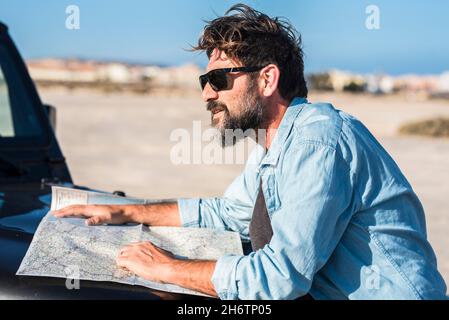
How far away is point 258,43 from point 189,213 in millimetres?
762

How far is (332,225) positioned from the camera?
2.12 m

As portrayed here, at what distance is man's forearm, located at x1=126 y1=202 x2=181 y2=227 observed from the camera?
2.85 m

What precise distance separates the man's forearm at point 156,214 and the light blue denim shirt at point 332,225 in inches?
25.5

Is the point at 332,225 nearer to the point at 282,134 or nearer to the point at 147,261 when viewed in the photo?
the point at 282,134

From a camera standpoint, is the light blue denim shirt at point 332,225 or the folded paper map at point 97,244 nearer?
the light blue denim shirt at point 332,225

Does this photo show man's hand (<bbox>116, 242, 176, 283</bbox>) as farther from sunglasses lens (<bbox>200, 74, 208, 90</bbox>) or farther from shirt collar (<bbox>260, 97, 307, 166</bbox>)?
sunglasses lens (<bbox>200, 74, 208, 90</bbox>)

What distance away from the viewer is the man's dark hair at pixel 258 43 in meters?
2.46

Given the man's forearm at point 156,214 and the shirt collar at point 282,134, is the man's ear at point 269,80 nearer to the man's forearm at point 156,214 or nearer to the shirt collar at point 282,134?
the shirt collar at point 282,134

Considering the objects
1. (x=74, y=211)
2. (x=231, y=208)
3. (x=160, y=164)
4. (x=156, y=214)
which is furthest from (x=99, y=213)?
(x=160, y=164)

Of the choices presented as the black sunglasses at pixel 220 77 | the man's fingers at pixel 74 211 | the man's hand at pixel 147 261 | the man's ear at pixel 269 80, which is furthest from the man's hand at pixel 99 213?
the man's ear at pixel 269 80

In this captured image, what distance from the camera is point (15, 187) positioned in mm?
3285

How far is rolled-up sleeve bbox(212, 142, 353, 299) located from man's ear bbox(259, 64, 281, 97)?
36 cm

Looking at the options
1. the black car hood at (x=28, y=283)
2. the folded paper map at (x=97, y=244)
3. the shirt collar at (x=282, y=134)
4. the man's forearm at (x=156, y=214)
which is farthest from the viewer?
the man's forearm at (x=156, y=214)
